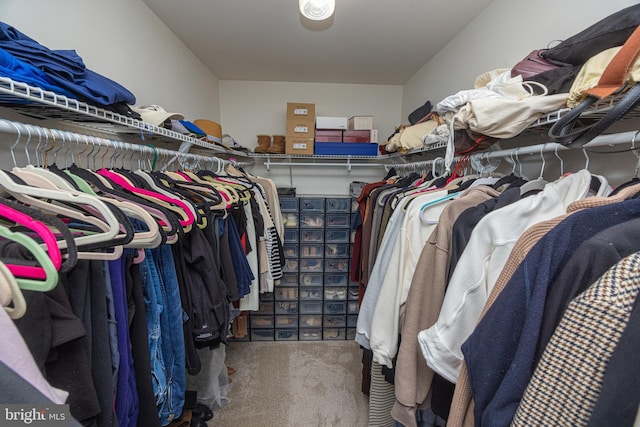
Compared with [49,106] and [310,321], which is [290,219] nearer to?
[310,321]

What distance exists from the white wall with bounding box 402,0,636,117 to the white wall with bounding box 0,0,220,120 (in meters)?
1.70

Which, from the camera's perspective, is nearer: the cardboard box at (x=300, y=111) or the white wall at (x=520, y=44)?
the white wall at (x=520, y=44)

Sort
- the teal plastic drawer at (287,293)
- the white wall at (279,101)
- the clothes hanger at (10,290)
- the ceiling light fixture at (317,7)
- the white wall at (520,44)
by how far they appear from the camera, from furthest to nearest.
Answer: the white wall at (279,101) → the teal plastic drawer at (287,293) → the ceiling light fixture at (317,7) → the white wall at (520,44) → the clothes hanger at (10,290)

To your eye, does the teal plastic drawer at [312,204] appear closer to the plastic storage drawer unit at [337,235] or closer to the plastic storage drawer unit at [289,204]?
the plastic storage drawer unit at [289,204]

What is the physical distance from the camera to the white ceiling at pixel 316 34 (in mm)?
1444

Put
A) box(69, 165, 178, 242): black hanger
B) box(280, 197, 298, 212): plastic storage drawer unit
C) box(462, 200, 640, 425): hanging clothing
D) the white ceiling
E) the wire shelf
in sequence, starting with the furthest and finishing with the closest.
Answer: box(280, 197, 298, 212): plastic storage drawer unit, the white ceiling, box(69, 165, 178, 242): black hanger, the wire shelf, box(462, 200, 640, 425): hanging clothing

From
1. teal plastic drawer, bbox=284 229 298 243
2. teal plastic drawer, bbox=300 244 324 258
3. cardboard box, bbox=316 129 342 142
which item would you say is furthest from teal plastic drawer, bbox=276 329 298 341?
cardboard box, bbox=316 129 342 142

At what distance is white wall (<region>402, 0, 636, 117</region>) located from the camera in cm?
101

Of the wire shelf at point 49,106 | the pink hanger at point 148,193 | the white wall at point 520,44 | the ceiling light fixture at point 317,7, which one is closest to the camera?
the wire shelf at point 49,106

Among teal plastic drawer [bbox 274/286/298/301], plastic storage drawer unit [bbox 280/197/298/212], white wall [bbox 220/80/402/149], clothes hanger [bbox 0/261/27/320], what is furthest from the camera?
white wall [bbox 220/80/402/149]

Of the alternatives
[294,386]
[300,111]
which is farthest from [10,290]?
[300,111]

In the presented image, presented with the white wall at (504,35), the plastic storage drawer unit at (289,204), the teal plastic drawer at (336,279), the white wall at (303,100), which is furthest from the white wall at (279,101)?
the teal plastic drawer at (336,279)

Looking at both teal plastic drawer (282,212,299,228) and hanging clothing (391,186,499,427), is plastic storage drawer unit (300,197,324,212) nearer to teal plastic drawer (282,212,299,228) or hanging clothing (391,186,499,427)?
teal plastic drawer (282,212,299,228)

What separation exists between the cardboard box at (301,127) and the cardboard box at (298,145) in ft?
0.10
